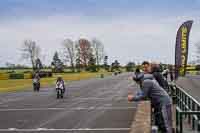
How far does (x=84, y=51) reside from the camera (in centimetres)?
17812

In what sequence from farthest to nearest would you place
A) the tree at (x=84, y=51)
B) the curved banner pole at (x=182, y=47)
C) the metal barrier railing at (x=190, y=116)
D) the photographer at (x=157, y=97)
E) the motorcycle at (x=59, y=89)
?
1. the tree at (x=84, y=51)
2. the motorcycle at (x=59, y=89)
3. the curved banner pole at (x=182, y=47)
4. the photographer at (x=157, y=97)
5. the metal barrier railing at (x=190, y=116)

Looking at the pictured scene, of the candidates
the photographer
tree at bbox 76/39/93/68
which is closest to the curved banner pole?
the photographer

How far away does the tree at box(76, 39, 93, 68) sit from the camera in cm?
17588

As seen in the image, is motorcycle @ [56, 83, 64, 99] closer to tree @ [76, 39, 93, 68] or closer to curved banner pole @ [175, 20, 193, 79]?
curved banner pole @ [175, 20, 193, 79]

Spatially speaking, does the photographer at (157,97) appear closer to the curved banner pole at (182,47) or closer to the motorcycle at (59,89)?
the curved banner pole at (182,47)

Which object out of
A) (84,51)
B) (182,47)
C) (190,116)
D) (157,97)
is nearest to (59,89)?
(182,47)

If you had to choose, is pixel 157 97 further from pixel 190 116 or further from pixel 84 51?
pixel 84 51

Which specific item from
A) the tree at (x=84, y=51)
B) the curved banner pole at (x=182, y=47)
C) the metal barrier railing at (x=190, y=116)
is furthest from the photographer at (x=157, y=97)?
the tree at (x=84, y=51)

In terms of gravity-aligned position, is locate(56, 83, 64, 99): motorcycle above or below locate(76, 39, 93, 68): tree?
below

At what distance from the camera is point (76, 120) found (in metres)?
17.5

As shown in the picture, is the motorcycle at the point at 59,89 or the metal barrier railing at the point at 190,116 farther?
the motorcycle at the point at 59,89

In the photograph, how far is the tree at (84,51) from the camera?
176m

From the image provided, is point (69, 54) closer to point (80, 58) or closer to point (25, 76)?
point (80, 58)

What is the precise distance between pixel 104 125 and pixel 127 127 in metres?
1.05
